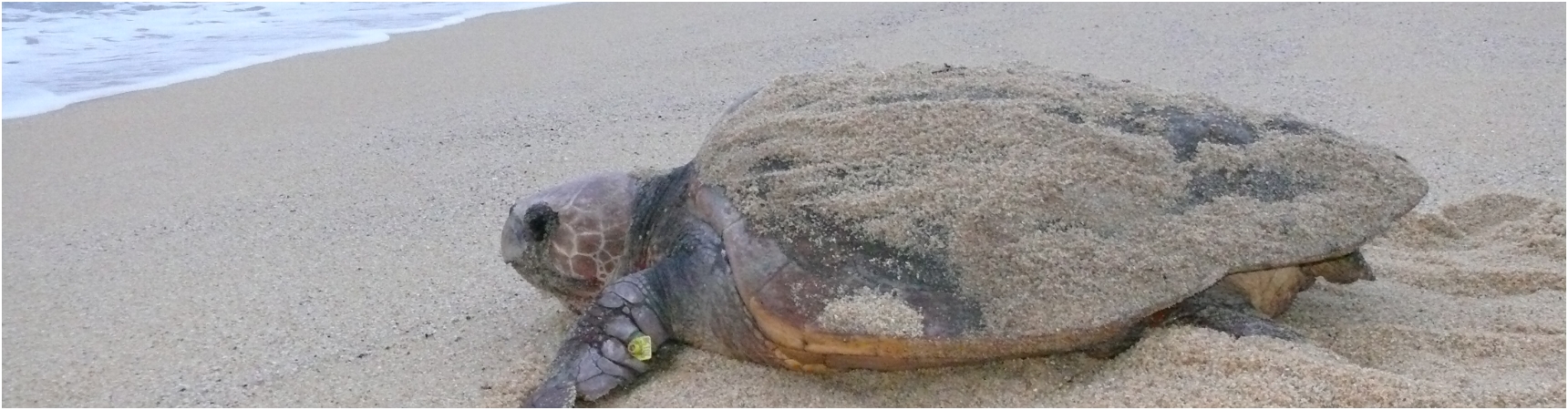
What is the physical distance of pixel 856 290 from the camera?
7.09ft

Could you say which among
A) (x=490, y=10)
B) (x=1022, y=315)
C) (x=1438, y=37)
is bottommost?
(x=490, y=10)

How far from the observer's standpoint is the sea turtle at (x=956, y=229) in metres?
2.14

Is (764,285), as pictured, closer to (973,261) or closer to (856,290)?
(856,290)

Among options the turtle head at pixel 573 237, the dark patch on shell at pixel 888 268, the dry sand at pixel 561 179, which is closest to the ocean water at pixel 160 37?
the dry sand at pixel 561 179

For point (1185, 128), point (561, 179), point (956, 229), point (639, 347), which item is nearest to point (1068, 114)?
point (1185, 128)

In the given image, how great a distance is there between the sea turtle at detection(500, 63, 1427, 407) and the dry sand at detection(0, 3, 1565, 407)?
11 centimetres

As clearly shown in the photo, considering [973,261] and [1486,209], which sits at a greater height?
[973,261]

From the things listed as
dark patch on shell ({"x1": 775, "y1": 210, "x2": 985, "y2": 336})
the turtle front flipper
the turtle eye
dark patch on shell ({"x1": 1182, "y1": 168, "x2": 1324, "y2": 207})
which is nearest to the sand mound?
dark patch on shell ({"x1": 1182, "y1": 168, "x2": 1324, "y2": 207})

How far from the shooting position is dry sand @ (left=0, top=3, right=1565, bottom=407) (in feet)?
7.41

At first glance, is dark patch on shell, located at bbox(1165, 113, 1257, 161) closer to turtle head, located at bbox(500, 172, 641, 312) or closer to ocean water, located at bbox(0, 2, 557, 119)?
turtle head, located at bbox(500, 172, 641, 312)

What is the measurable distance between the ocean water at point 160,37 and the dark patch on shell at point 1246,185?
5626mm

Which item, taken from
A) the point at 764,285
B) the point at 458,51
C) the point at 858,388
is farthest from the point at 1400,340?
the point at 458,51

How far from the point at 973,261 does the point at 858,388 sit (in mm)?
345

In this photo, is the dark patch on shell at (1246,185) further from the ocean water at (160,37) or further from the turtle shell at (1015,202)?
the ocean water at (160,37)
